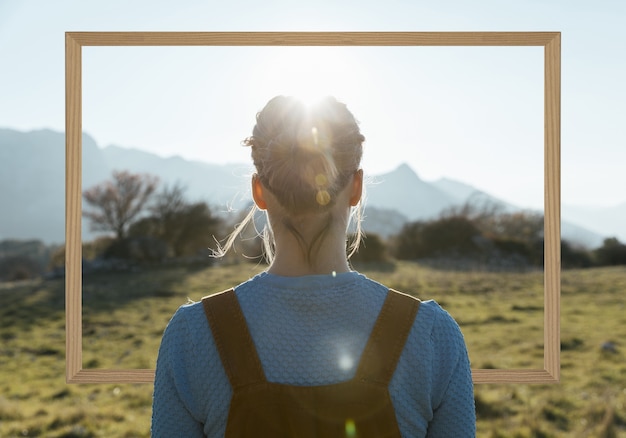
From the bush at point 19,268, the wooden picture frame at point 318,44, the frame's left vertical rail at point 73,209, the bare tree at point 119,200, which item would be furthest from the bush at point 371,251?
the bush at point 19,268

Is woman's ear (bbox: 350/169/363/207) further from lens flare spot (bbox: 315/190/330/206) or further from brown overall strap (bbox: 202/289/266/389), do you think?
brown overall strap (bbox: 202/289/266/389)

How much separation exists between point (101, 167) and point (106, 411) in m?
1.87

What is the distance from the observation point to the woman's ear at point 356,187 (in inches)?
43.7

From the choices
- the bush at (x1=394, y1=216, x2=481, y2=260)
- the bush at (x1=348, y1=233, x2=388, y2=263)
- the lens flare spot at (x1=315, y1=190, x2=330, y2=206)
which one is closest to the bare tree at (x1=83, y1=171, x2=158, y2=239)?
the bush at (x1=348, y1=233, x2=388, y2=263)

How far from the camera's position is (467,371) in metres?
1.13

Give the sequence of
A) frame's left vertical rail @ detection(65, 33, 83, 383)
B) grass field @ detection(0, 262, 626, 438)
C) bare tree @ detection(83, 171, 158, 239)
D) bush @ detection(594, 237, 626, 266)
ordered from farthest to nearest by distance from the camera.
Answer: bush @ detection(594, 237, 626, 266) → grass field @ detection(0, 262, 626, 438) → bare tree @ detection(83, 171, 158, 239) → frame's left vertical rail @ detection(65, 33, 83, 383)

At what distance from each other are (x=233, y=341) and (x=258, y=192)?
0.89 feet

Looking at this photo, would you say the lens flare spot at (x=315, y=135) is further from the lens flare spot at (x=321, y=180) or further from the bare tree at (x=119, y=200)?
the bare tree at (x=119, y=200)

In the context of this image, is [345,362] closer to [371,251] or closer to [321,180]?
[321,180]

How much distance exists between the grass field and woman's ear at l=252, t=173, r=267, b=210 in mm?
2377

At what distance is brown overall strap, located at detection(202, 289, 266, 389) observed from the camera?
1055 mm

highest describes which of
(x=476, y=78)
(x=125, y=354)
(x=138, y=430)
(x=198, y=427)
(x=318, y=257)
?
(x=476, y=78)

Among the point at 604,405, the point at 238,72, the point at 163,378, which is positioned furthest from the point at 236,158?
the point at 604,405

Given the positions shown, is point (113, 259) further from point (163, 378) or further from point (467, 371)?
point (467, 371)
